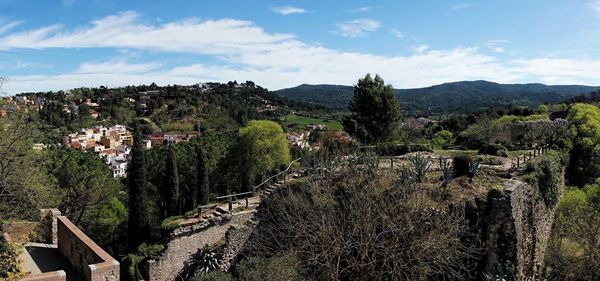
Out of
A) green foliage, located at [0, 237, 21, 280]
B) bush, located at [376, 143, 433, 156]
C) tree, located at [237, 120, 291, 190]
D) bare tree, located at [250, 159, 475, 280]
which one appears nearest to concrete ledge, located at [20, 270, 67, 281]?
green foliage, located at [0, 237, 21, 280]

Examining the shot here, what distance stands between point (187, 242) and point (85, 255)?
4.04m

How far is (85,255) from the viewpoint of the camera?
445 inches

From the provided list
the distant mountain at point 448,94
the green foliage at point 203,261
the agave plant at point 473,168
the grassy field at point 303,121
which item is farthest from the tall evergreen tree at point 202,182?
the distant mountain at point 448,94

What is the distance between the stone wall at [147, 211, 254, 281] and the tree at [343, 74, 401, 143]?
12.4m

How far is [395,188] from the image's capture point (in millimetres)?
12789

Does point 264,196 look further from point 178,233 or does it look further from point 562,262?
point 562,262

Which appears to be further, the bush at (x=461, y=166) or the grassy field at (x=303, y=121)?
the grassy field at (x=303, y=121)

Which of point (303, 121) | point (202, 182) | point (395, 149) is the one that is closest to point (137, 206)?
point (202, 182)

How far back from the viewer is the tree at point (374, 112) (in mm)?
26125

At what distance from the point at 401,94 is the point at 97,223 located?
13599 cm

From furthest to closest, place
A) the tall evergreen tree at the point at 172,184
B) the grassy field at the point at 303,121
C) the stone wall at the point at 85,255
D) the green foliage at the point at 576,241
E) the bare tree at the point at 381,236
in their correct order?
1. the grassy field at the point at 303,121
2. the tall evergreen tree at the point at 172,184
3. the green foliage at the point at 576,241
4. the bare tree at the point at 381,236
5. the stone wall at the point at 85,255

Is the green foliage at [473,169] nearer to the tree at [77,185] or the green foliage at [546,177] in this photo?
the green foliage at [546,177]

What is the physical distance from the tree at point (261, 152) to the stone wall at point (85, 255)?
17667mm

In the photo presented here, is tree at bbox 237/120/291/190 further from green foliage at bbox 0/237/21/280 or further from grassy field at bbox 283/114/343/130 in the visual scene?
grassy field at bbox 283/114/343/130
